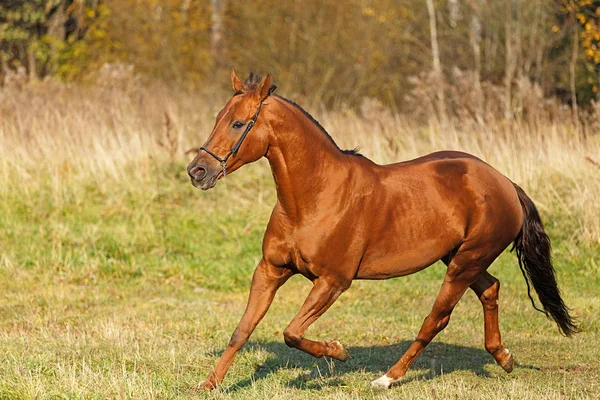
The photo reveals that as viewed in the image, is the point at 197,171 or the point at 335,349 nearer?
the point at 197,171

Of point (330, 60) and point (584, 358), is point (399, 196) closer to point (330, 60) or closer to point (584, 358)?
point (584, 358)

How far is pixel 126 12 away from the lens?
86.5ft

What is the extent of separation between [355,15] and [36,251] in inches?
610

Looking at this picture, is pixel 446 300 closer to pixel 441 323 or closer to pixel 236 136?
pixel 441 323

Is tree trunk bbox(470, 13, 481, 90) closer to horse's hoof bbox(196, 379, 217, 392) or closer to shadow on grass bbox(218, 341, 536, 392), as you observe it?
shadow on grass bbox(218, 341, 536, 392)

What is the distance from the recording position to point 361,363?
23.5ft

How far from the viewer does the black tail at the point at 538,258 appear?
7.05 m

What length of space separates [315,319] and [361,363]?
5.29 ft

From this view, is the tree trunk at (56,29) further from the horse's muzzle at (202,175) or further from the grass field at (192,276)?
the horse's muzzle at (202,175)

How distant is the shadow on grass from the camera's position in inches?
254

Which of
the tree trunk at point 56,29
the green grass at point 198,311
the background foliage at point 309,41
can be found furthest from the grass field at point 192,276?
the tree trunk at point 56,29

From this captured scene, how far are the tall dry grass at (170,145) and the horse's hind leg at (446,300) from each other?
4.94 metres

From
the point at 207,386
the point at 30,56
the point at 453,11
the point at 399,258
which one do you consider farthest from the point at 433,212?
the point at 30,56

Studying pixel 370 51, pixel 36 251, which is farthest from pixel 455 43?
pixel 36 251
